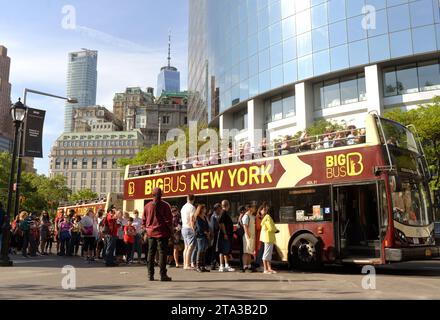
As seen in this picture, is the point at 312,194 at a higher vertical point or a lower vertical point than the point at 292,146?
lower

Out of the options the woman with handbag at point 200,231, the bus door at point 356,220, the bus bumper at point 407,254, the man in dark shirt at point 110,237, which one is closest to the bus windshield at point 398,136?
the bus door at point 356,220

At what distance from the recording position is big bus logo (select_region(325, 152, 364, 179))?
11.6 m

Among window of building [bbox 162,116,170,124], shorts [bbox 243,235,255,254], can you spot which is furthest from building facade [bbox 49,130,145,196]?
shorts [bbox 243,235,255,254]

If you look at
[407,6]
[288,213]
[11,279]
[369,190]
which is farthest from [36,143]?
[407,6]

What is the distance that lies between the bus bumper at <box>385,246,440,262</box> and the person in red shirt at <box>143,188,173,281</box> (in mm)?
5380

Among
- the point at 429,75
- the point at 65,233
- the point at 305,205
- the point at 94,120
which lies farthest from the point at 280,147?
the point at 94,120

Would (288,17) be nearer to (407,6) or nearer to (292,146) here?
(407,6)

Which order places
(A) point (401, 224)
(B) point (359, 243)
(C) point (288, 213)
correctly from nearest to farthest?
(A) point (401, 224) → (B) point (359, 243) → (C) point (288, 213)

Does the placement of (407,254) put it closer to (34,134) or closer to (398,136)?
(398,136)

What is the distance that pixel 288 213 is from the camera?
42.6 feet

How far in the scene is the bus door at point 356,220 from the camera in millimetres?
11948

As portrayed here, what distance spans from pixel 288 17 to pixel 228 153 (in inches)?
1344

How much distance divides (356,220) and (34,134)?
43.9ft

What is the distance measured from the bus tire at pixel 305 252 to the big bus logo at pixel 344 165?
1864mm
